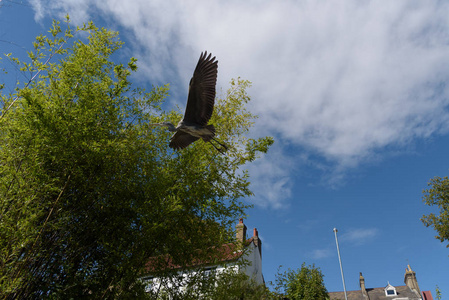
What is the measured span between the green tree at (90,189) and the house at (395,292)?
2471 cm

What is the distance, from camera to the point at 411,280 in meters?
26.6

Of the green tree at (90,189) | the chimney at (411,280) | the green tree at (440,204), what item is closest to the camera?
the green tree at (90,189)

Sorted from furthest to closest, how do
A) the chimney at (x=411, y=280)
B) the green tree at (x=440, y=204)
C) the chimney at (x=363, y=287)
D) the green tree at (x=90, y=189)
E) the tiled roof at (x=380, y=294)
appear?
1. the chimney at (x=363, y=287)
2. the chimney at (x=411, y=280)
3. the tiled roof at (x=380, y=294)
4. the green tree at (x=440, y=204)
5. the green tree at (x=90, y=189)

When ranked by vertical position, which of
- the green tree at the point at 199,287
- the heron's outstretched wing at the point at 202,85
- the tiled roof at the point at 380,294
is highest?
the tiled roof at the point at 380,294

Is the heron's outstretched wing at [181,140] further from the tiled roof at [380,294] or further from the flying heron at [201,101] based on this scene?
the tiled roof at [380,294]

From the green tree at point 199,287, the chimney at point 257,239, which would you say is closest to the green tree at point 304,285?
the chimney at point 257,239

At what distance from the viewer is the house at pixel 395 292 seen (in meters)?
25.2

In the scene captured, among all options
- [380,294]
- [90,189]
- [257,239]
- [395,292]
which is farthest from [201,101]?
[380,294]

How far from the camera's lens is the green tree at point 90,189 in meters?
4.01

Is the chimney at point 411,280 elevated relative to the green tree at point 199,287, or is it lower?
elevated

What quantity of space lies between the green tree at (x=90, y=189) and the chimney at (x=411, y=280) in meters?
28.0

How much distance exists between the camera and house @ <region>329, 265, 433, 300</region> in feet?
82.7

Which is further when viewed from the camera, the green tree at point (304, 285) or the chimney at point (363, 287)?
the chimney at point (363, 287)

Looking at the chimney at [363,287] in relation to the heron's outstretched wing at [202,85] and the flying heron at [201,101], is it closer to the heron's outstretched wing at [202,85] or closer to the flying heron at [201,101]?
the flying heron at [201,101]
